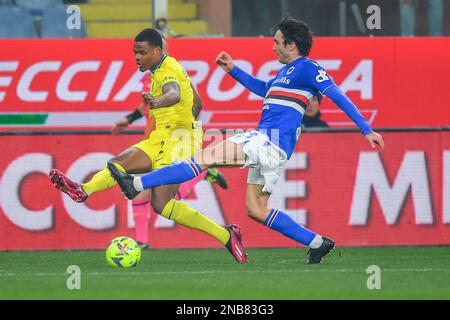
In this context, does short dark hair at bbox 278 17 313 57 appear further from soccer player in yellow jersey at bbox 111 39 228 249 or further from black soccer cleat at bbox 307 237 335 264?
soccer player in yellow jersey at bbox 111 39 228 249

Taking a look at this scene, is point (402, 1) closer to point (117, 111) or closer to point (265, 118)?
point (117, 111)

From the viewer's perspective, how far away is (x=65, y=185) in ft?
32.8

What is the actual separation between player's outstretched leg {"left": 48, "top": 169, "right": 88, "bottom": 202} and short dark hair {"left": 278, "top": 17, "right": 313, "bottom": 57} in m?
2.01

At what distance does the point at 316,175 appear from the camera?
12.7 m

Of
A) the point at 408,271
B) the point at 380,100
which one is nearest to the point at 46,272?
the point at 408,271

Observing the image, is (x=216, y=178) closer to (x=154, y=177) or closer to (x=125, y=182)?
(x=154, y=177)

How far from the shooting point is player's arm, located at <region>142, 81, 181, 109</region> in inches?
378

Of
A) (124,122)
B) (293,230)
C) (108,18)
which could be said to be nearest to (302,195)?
(124,122)

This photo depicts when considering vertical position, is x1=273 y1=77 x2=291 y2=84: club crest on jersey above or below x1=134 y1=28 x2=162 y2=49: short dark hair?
below

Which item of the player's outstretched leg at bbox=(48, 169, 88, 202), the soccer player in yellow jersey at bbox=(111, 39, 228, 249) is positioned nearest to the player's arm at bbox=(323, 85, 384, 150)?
the player's outstretched leg at bbox=(48, 169, 88, 202)

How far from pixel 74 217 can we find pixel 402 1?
5505 mm

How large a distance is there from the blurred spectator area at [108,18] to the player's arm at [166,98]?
5400mm

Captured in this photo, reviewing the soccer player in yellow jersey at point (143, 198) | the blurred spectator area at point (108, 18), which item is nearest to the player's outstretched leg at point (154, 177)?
the soccer player in yellow jersey at point (143, 198)

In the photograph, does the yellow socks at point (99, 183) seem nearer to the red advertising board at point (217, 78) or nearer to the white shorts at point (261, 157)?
the white shorts at point (261, 157)
